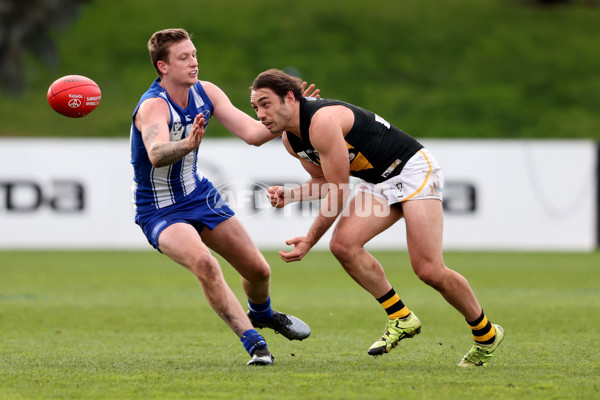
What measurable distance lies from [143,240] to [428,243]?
1313 cm

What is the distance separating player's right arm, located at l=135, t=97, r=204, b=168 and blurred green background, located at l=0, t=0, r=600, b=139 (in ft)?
68.9

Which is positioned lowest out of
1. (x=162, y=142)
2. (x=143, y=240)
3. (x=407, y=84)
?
(x=143, y=240)

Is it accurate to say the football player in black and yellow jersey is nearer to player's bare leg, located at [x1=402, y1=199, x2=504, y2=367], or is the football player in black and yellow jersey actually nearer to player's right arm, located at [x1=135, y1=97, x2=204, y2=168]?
player's bare leg, located at [x1=402, y1=199, x2=504, y2=367]

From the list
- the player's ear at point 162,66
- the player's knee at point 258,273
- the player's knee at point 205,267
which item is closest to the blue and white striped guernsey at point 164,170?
the player's ear at point 162,66

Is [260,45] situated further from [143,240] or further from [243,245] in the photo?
[243,245]

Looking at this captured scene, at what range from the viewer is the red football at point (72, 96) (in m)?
7.16

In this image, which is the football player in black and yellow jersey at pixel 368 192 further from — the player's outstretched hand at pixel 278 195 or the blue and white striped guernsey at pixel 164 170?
the blue and white striped guernsey at pixel 164 170

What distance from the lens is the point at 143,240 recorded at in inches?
748

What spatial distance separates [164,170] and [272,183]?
11.8 metres

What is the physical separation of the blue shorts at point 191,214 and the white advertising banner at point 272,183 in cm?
1128

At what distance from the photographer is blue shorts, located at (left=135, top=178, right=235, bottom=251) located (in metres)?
6.80

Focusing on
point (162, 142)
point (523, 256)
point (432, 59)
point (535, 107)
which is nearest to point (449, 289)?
point (162, 142)

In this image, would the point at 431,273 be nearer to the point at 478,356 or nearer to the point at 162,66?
the point at 478,356

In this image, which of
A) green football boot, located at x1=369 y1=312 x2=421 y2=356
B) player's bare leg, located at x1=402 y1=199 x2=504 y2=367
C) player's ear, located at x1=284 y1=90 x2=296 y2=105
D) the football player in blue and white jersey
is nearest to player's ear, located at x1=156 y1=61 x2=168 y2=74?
the football player in blue and white jersey
